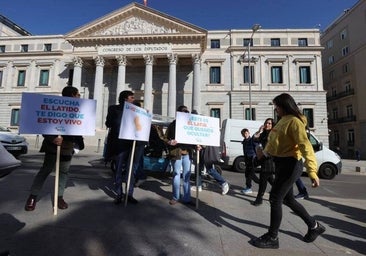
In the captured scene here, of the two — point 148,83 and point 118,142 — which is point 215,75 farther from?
point 118,142

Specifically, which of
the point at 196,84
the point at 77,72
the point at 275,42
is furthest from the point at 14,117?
the point at 275,42

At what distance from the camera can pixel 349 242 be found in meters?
3.89

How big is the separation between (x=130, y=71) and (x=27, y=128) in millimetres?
32790

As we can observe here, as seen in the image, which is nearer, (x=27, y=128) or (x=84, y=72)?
(x=27, y=128)

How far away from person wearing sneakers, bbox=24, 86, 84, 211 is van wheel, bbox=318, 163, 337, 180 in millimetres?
11755

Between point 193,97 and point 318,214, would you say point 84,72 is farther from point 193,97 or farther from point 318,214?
point 318,214

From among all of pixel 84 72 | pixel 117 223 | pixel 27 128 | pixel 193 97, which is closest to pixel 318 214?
pixel 117 223

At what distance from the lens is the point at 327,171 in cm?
1284

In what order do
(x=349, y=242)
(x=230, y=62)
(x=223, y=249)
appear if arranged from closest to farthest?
(x=223, y=249)
(x=349, y=242)
(x=230, y=62)

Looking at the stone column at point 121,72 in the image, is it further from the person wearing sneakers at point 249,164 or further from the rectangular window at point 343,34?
the rectangular window at point 343,34

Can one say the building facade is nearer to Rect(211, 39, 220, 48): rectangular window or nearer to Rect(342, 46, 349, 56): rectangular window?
Rect(342, 46, 349, 56): rectangular window

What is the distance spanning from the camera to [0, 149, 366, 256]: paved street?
10.6 ft

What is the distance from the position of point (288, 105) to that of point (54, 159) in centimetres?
387

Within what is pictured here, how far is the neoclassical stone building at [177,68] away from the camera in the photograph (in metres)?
32.5
